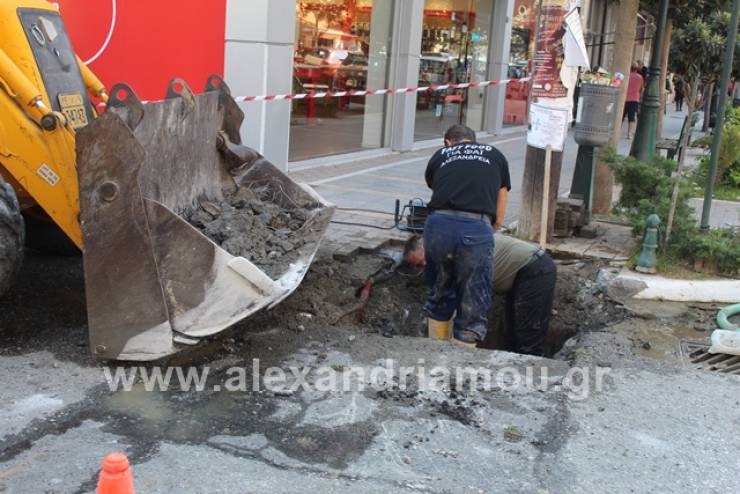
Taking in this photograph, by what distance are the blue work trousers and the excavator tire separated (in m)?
2.66

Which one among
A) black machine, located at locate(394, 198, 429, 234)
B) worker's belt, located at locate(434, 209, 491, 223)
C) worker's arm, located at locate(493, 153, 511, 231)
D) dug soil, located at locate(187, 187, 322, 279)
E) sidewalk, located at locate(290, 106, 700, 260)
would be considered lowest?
sidewalk, located at locate(290, 106, 700, 260)

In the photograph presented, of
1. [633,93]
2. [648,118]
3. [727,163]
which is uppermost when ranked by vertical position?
[633,93]

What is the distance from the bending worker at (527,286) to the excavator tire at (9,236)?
131 inches

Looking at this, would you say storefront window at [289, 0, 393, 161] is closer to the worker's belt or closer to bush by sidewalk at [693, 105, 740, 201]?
bush by sidewalk at [693, 105, 740, 201]

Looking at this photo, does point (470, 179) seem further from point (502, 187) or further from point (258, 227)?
point (258, 227)

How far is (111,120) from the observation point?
446 centimetres

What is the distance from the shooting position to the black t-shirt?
5.94 meters

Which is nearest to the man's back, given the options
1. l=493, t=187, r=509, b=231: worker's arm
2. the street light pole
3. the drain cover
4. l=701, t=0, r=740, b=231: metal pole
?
the street light pole

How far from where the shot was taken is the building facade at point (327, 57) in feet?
33.6

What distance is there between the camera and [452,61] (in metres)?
18.6

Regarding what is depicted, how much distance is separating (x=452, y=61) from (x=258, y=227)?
45.0 feet

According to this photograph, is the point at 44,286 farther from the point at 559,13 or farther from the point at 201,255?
the point at 559,13

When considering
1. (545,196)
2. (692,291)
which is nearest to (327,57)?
(545,196)

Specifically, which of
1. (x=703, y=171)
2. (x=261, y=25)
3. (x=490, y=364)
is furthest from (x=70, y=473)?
(x=703, y=171)
